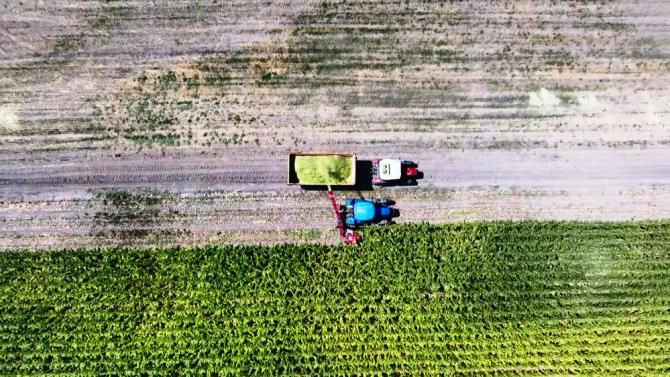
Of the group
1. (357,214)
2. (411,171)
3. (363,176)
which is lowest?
(357,214)

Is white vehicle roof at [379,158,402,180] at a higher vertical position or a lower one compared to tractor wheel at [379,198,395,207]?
higher

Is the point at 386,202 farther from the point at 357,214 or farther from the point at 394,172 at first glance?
the point at 357,214

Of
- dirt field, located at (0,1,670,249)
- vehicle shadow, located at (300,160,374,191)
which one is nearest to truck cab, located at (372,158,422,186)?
vehicle shadow, located at (300,160,374,191)

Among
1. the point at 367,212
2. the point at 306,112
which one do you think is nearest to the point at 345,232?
the point at 367,212

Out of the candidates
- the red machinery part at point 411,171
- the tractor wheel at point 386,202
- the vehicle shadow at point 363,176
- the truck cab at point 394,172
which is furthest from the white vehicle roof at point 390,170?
the tractor wheel at point 386,202

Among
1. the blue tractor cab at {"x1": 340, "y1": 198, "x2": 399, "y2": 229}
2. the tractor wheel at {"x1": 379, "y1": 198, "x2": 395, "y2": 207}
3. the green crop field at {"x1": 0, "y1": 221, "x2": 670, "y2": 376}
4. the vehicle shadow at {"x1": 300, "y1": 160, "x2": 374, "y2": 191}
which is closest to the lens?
the green crop field at {"x1": 0, "y1": 221, "x2": 670, "y2": 376}

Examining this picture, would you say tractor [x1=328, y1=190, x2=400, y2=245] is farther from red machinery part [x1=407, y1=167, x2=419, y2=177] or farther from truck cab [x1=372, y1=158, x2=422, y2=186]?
red machinery part [x1=407, y1=167, x2=419, y2=177]
